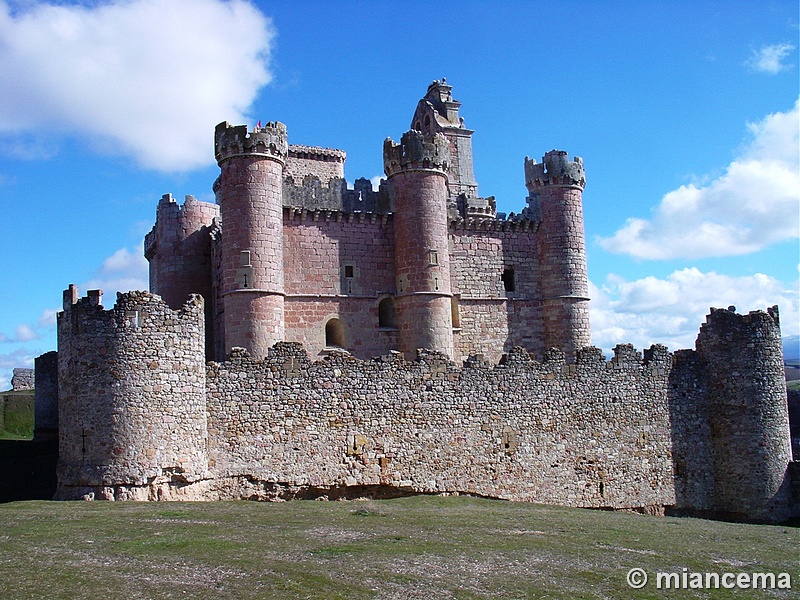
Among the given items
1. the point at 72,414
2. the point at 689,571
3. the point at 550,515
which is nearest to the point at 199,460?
the point at 72,414

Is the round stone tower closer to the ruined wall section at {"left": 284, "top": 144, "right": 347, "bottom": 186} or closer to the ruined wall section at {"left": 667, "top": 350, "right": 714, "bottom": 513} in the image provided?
the ruined wall section at {"left": 284, "top": 144, "right": 347, "bottom": 186}

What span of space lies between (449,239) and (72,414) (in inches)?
628

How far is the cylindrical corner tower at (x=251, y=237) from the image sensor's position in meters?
27.7

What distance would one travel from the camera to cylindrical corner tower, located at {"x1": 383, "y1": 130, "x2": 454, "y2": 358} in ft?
99.3

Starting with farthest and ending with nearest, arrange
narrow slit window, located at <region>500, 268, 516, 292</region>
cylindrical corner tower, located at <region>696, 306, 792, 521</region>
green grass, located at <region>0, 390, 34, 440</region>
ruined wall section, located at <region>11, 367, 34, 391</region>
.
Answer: ruined wall section, located at <region>11, 367, 34, 391</region>
green grass, located at <region>0, 390, 34, 440</region>
narrow slit window, located at <region>500, 268, 516, 292</region>
cylindrical corner tower, located at <region>696, 306, 792, 521</region>

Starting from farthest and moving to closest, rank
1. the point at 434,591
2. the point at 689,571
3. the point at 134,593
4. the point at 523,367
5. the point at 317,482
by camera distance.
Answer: the point at 523,367 → the point at 317,482 → the point at 689,571 → the point at 434,591 → the point at 134,593

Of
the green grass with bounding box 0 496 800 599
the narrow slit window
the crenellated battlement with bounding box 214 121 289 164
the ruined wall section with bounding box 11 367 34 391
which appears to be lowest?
the green grass with bounding box 0 496 800 599

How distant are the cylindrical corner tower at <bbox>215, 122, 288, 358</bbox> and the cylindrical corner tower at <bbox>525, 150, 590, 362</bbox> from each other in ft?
32.1

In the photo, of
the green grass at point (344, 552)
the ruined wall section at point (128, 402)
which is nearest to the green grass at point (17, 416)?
the ruined wall section at point (128, 402)

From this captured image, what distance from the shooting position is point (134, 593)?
1139cm

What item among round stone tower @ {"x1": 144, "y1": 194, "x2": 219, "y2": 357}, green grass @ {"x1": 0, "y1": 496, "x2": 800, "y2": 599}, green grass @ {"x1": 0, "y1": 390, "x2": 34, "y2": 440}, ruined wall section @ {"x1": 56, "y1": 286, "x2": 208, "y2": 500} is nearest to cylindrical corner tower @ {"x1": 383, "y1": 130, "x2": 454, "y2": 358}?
round stone tower @ {"x1": 144, "y1": 194, "x2": 219, "y2": 357}

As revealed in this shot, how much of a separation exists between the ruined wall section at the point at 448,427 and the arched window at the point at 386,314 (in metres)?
7.10

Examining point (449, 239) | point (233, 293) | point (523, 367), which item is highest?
point (449, 239)

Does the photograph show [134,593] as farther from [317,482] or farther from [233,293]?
[233,293]
